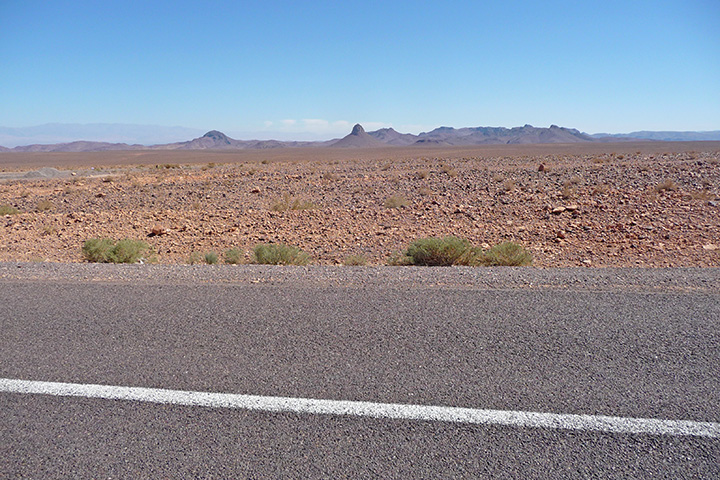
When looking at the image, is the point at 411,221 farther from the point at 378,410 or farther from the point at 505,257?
the point at 378,410

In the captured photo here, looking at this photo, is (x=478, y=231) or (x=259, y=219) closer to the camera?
(x=478, y=231)

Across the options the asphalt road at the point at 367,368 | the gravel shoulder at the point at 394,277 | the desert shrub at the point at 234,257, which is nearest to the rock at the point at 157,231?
the desert shrub at the point at 234,257

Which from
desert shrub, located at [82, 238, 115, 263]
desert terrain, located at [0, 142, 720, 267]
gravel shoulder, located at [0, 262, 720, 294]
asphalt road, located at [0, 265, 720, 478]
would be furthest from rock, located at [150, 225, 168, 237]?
asphalt road, located at [0, 265, 720, 478]

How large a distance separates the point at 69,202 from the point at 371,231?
43.3 ft

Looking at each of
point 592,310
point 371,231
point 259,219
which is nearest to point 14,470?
point 592,310

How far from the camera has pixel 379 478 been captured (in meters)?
2.46

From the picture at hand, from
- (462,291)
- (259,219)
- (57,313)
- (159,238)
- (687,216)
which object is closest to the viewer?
(57,313)

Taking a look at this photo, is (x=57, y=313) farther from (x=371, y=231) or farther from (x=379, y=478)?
(x=371, y=231)

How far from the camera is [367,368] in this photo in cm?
361

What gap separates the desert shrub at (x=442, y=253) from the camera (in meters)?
8.45

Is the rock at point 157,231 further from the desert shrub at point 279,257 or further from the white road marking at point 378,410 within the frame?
the white road marking at point 378,410

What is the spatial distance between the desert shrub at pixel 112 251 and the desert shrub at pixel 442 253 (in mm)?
5256

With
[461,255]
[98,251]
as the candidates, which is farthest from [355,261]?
[98,251]

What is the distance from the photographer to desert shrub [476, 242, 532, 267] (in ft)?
27.3
